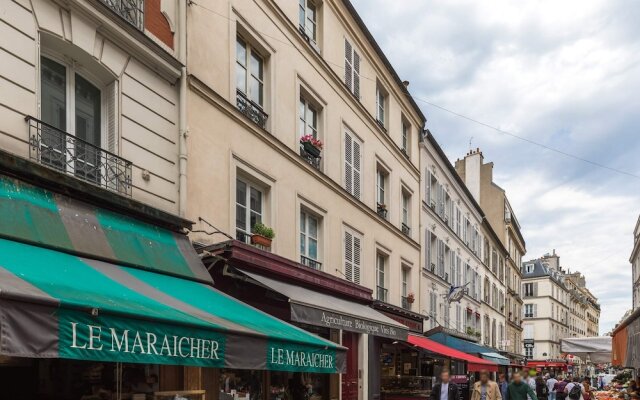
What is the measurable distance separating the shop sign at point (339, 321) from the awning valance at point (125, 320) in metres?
1.18

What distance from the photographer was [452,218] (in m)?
27.6

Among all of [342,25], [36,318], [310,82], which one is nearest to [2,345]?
[36,318]

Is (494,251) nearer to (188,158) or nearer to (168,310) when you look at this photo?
(188,158)

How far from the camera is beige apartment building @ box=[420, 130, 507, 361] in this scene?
23109 millimetres

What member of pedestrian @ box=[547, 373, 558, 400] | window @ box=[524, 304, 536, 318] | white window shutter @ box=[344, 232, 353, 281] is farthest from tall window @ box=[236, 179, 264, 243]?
window @ box=[524, 304, 536, 318]

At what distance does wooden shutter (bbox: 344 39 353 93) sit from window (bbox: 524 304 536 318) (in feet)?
214

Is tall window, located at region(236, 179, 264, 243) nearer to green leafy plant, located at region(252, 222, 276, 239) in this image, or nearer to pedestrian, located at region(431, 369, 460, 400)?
green leafy plant, located at region(252, 222, 276, 239)

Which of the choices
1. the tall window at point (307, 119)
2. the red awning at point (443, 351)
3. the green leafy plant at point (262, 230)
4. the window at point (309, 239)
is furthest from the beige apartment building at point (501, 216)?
the green leafy plant at point (262, 230)

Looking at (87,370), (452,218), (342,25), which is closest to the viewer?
(87,370)

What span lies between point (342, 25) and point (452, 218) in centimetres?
1388

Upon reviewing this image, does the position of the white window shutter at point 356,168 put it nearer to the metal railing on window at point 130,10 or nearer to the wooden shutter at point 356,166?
the wooden shutter at point 356,166

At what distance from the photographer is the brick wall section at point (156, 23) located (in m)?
8.69

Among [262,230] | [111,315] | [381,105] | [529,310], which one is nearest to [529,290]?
[529,310]

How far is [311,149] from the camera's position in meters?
13.5
